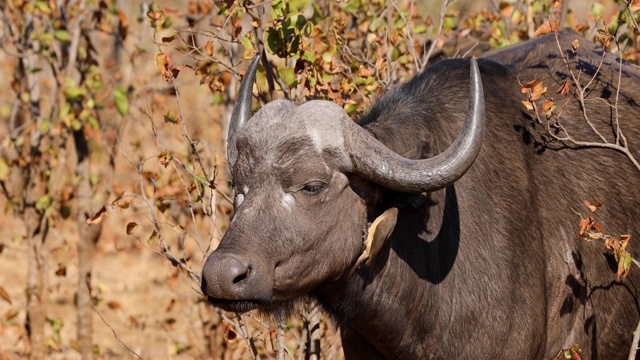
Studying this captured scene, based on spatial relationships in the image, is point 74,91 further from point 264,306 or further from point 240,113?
point 264,306

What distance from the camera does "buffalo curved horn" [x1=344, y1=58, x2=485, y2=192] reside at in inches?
163

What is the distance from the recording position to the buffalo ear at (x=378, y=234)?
14.3 ft

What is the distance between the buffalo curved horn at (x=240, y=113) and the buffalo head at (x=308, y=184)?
0.44 feet

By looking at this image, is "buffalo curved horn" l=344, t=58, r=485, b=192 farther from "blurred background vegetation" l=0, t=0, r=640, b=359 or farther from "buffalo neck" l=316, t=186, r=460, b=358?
"blurred background vegetation" l=0, t=0, r=640, b=359

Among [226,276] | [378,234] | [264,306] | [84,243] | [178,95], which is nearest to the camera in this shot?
[226,276]

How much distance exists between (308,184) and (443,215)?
75 cm

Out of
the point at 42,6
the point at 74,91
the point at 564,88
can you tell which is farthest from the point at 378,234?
the point at 42,6

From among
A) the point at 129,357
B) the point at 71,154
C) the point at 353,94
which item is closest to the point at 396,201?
the point at 353,94

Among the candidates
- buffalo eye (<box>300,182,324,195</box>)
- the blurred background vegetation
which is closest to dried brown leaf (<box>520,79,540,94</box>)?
the blurred background vegetation

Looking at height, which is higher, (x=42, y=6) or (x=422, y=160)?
(x=422, y=160)

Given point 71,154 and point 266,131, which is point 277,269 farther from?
point 71,154

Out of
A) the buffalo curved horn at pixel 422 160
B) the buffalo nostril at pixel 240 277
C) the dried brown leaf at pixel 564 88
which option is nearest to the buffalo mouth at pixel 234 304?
the buffalo nostril at pixel 240 277

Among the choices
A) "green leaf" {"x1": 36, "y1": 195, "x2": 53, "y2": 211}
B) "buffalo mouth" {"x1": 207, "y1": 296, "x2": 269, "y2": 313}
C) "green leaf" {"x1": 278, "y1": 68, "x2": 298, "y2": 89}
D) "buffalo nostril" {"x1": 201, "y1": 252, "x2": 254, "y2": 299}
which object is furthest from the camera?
"green leaf" {"x1": 36, "y1": 195, "x2": 53, "y2": 211}

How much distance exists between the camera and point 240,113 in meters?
4.66
